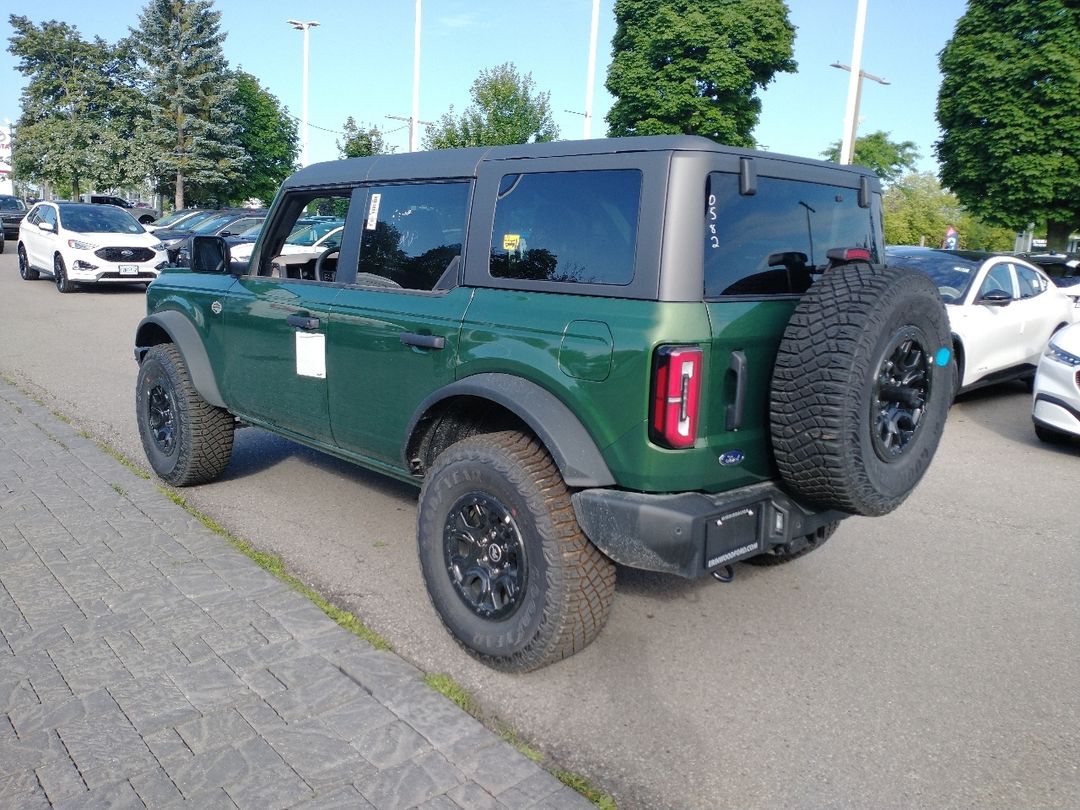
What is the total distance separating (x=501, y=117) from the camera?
32469mm

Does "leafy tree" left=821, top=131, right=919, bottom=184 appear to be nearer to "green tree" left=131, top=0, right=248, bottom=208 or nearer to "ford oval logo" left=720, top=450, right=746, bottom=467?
"green tree" left=131, top=0, right=248, bottom=208

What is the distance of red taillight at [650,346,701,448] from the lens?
300 cm

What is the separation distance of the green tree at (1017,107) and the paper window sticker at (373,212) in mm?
20240

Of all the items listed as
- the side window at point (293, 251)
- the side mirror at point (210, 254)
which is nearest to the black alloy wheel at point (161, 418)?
the side mirror at point (210, 254)

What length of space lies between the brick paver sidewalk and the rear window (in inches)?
71.5

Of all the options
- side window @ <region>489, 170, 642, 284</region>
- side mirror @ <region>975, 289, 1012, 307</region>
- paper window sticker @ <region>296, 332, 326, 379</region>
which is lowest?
paper window sticker @ <region>296, 332, 326, 379</region>

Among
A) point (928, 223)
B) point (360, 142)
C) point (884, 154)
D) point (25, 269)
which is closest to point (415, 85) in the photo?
point (360, 142)

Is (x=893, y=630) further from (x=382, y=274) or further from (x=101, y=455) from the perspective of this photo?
(x=101, y=455)

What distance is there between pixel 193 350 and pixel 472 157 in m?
2.45

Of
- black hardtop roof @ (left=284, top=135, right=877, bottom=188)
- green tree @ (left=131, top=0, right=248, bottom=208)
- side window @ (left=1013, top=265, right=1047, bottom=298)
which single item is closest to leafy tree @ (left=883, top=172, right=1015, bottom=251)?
green tree @ (left=131, top=0, right=248, bottom=208)

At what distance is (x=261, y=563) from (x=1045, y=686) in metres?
3.52

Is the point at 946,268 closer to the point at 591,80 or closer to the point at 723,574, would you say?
the point at 723,574

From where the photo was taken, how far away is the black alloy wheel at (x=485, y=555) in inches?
134

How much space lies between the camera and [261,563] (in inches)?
177
